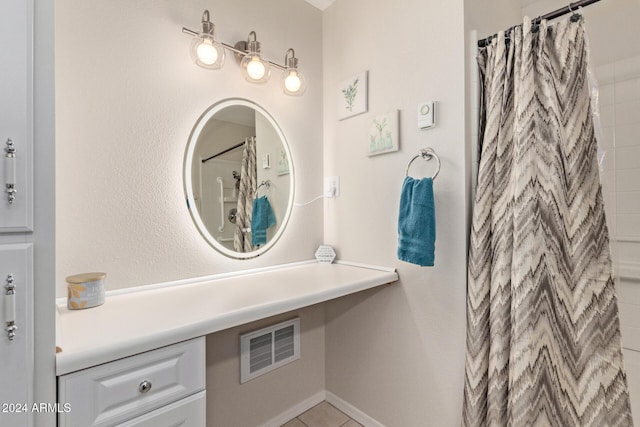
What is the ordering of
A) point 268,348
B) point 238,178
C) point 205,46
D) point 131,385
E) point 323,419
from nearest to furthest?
point 131,385
point 205,46
point 238,178
point 268,348
point 323,419

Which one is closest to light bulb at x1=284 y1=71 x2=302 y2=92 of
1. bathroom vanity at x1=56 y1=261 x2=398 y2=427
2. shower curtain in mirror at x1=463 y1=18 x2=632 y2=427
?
shower curtain in mirror at x1=463 y1=18 x2=632 y2=427

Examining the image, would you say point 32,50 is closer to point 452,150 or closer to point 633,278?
point 452,150

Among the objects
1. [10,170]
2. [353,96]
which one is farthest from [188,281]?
[353,96]

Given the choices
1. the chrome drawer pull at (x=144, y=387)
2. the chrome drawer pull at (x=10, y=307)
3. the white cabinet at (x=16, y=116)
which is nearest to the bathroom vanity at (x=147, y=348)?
the chrome drawer pull at (x=144, y=387)

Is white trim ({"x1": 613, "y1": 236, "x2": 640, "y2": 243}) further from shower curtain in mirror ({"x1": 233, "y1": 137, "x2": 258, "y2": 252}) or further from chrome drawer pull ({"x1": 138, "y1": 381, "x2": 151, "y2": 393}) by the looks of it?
chrome drawer pull ({"x1": 138, "y1": 381, "x2": 151, "y2": 393})

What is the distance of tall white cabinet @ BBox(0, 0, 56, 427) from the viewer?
0.62 meters

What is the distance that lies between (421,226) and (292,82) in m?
1.01

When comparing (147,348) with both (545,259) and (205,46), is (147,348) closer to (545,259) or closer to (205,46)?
(205,46)

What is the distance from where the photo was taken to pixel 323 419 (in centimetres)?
175

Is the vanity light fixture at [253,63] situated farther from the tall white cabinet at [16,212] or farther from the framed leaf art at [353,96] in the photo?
the tall white cabinet at [16,212]

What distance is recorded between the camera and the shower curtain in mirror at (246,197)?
5.03ft

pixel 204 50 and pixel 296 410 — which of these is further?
pixel 296 410

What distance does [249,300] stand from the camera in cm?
109

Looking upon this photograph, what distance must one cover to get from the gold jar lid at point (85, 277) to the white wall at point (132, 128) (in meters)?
0.06
